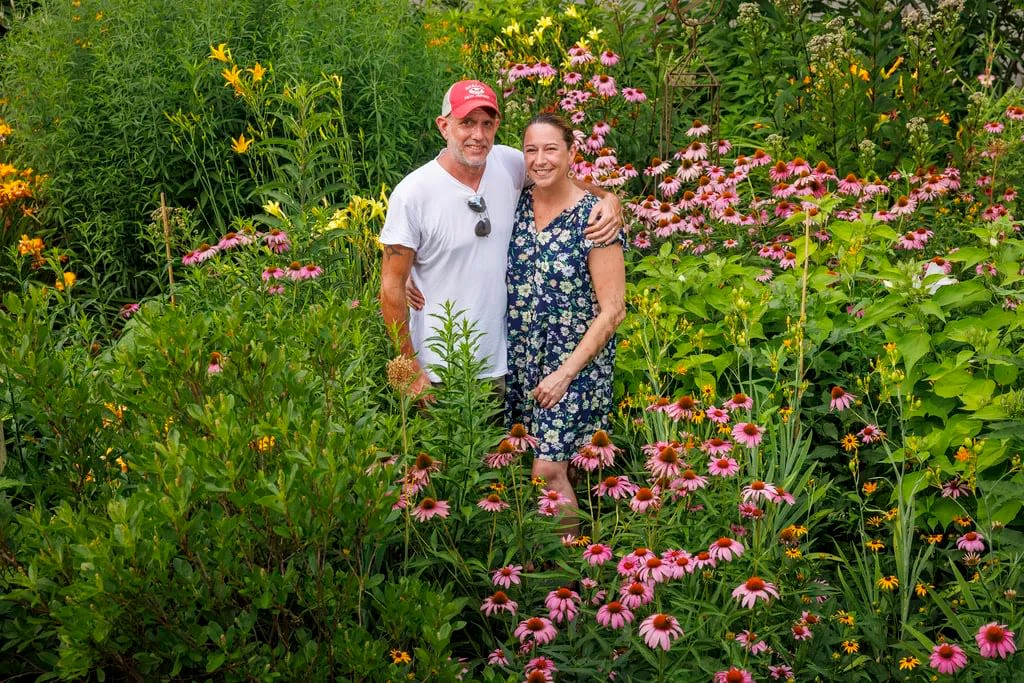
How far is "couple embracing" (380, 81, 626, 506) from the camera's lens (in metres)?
3.66

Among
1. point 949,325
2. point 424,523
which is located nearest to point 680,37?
point 949,325

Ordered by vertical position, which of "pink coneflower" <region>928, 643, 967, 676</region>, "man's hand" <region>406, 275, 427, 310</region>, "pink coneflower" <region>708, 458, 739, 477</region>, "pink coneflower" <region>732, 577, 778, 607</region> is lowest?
"pink coneflower" <region>928, 643, 967, 676</region>

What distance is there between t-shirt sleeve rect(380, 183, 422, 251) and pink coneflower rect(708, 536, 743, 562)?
147 cm

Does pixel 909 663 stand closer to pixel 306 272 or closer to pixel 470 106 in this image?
pixel 470 106

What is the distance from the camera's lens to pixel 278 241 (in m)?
4.18

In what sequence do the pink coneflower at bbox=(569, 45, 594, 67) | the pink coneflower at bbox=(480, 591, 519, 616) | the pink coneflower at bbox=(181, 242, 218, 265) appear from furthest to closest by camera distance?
1. the pink coneflower at bbox=(569, 45, 594, 67)
2. the pink coneflower at bbox=(181, 242, 218, 265)
3. the pink coneflower at bbox=(480, 591, 519, 616)

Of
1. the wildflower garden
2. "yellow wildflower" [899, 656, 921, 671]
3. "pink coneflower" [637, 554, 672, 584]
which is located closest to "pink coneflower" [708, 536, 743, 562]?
the wildflower garden

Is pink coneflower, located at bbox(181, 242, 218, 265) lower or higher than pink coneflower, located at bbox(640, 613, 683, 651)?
higher

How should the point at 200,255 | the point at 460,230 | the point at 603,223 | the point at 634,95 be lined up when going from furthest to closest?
the point at 634,95 < the point at 200,255 < the point at 460,230 < the point at 603,223

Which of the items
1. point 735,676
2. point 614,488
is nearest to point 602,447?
point 614,488

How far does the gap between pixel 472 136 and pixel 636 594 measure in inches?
64.2

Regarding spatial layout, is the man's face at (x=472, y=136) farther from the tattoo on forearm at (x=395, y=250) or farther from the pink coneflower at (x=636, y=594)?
the pink coneflower at (x=636, y=594)

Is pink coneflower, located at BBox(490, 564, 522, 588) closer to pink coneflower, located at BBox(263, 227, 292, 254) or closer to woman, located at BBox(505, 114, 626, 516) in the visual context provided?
woman, located at BBox(505, 114, 626, 516)

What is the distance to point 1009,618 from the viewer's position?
116 inches
